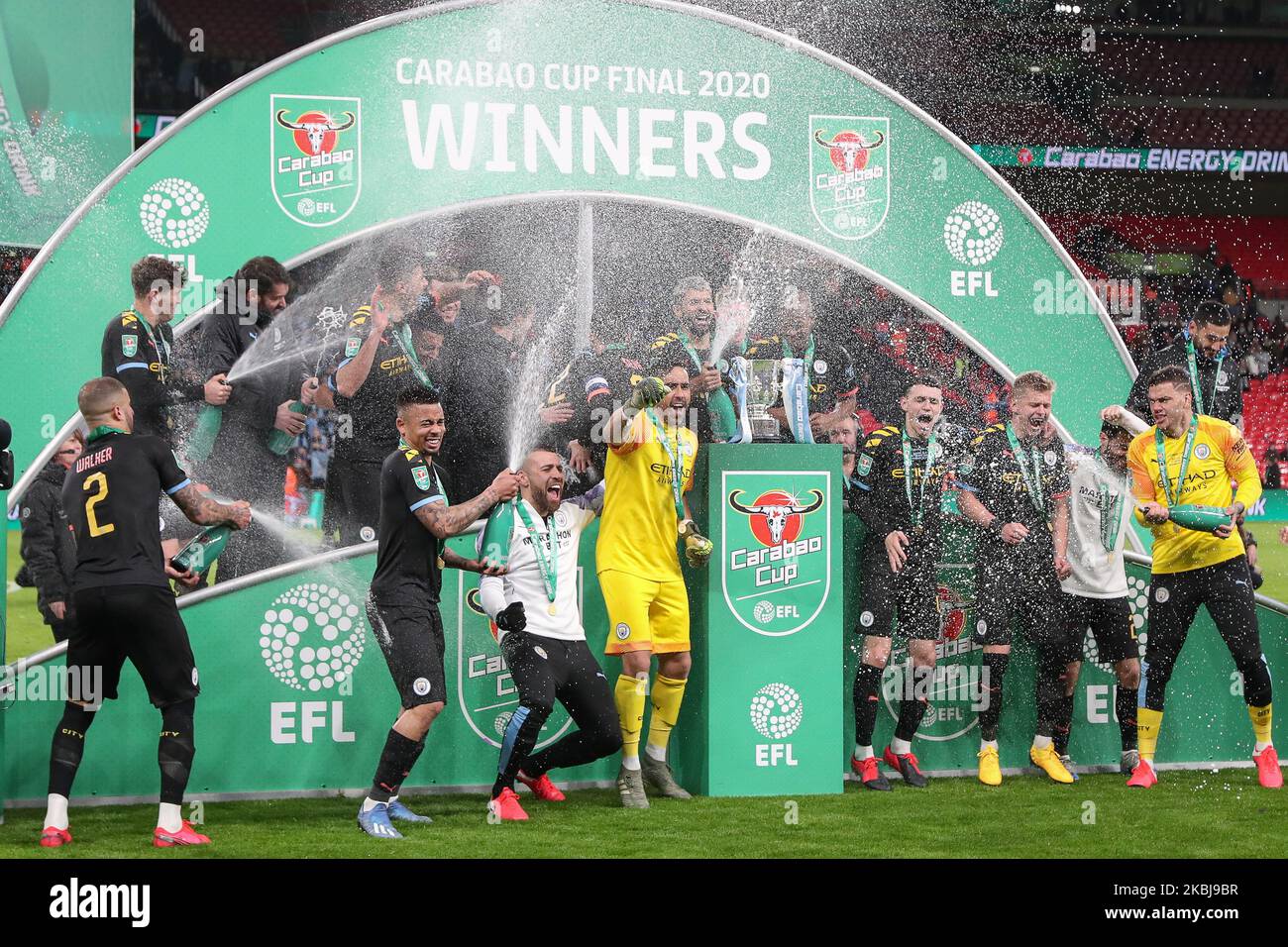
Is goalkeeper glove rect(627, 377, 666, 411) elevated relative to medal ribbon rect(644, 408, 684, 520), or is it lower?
elevated

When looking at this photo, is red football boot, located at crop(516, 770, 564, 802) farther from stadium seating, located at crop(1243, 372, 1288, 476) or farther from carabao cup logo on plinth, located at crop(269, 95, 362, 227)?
stadium seating, located at crop(1243, 372, 1288, 476)

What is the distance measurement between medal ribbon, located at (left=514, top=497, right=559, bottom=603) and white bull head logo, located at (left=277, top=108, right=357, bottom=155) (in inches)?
75.7

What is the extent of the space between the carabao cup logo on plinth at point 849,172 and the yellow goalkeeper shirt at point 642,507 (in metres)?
1.52

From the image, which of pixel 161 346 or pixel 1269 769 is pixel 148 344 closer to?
pixel 161 346

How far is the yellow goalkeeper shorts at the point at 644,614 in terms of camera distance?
254 inches

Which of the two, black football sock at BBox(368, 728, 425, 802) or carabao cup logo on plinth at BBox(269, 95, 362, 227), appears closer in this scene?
black football sock at BBox(368, 728, 425, 802)

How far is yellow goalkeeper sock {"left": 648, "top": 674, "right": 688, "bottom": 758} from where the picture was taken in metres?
6.64

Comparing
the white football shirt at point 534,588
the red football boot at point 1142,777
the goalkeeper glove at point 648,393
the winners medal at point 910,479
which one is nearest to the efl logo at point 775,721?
the white football shirt at point 534,588

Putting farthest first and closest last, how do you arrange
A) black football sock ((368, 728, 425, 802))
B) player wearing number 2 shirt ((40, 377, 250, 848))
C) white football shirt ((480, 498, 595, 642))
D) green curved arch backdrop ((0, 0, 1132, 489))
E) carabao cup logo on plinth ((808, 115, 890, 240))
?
carabao cup logo on plinth ((808, 115, 890, 240)), green curved arch backdrop ((0, 0, 1132, 489)), white football shirt ((480, 498, 595, 642)), black football sock ((368, 728, 425, 802)), player wearing number 2 shirt ((40, 377, 250, 848))

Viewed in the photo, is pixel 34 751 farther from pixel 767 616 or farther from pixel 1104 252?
pixel 1104 252

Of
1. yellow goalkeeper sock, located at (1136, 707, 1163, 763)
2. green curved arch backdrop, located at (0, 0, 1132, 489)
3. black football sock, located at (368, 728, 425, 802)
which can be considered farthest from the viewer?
yellow goalkeeper sock, located at (1136, 707, 1163, 763)

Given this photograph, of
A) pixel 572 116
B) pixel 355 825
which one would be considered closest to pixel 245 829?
pixel 355 825

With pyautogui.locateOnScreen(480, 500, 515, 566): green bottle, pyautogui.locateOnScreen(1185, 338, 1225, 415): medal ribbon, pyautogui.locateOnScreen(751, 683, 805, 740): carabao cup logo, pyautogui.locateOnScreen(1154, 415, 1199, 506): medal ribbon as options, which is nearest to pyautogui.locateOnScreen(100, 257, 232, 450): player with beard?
pyautogui.locateOnScreen(480, 500, 515, 566): green bottle

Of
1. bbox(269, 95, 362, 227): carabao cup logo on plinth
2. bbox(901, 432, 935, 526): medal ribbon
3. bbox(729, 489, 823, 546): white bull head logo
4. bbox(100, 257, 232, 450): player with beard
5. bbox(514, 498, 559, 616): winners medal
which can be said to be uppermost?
bbox(269, 95, 362, 227): carabao cup logo on plinth
